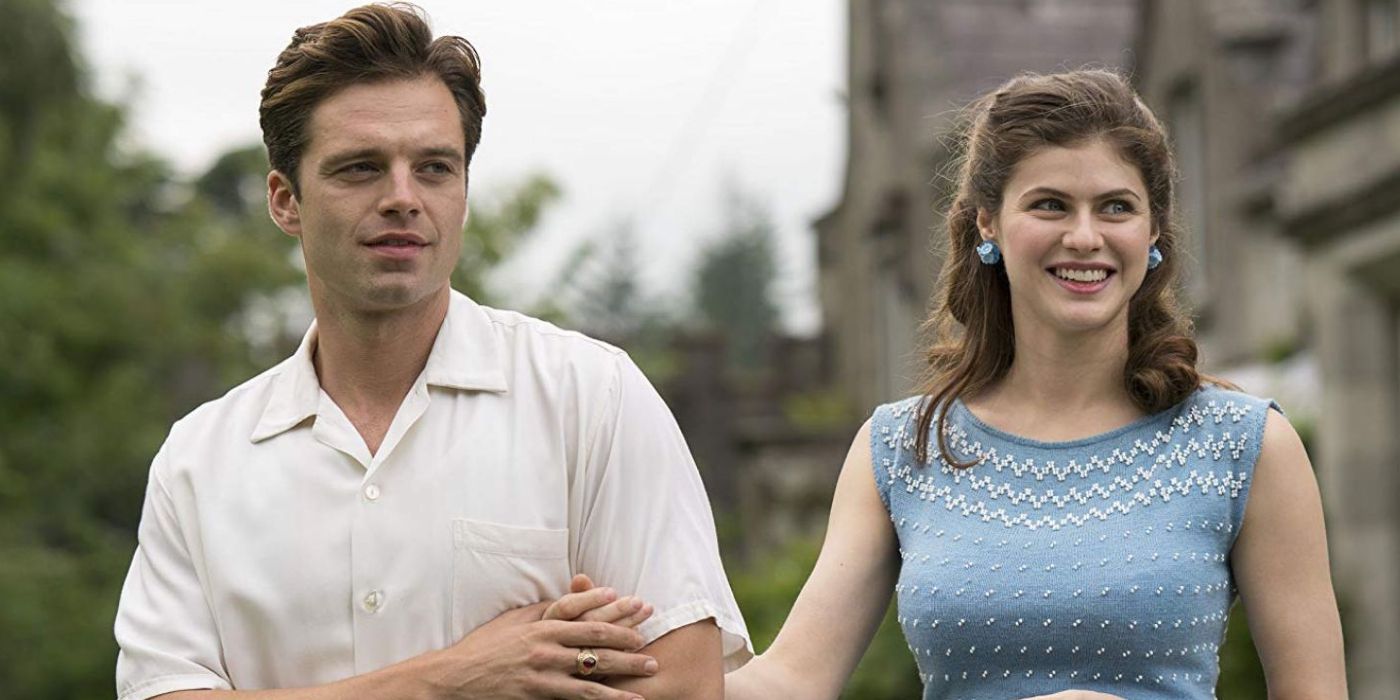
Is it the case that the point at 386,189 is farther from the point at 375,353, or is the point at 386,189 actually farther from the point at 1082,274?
the point at 1082,274

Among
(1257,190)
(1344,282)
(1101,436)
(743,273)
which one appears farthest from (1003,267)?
(743,273)

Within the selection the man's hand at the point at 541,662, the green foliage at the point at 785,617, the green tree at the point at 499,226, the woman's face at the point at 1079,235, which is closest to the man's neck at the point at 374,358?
the man's hand at the point at 541,662

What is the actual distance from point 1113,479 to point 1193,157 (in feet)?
54.8

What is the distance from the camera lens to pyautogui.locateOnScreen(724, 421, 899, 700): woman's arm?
5168mm

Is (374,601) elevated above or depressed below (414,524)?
below

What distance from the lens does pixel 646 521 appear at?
4738 millimetres

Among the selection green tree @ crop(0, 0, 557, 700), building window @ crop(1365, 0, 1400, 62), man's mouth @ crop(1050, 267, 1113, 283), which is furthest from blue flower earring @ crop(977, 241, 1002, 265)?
green tree @ crop(0, 0, 557, 700)

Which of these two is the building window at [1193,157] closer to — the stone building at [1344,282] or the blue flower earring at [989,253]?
the stone building at [1344,282]

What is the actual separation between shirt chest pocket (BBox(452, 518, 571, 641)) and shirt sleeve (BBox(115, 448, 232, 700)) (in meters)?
0.46

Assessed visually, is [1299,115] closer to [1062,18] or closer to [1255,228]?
[1255,228]

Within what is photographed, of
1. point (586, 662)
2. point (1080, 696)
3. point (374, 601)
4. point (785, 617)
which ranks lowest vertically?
point (785, 617)

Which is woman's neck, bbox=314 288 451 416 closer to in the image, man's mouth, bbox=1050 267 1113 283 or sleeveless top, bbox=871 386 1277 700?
sleeveless top, bbox=871 386 1277 700

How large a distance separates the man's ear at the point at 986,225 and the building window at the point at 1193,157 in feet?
51.7

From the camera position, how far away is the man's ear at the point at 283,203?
15.9 ft
